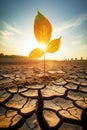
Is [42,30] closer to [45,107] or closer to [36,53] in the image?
[36,53]

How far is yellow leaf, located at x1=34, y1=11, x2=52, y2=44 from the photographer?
166 cm

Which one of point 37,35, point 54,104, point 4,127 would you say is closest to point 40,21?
point 37,35

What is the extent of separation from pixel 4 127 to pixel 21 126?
0.14 metres

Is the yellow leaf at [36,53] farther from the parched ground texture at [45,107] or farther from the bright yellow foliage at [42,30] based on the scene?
the parched ground texture at [45,107]

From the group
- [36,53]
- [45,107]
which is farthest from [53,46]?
[45,107]

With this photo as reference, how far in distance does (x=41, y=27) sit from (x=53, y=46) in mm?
347

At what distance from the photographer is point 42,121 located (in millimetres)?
1095

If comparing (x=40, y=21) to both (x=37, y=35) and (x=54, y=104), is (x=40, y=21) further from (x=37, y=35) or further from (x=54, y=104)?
(x=54, y=104)

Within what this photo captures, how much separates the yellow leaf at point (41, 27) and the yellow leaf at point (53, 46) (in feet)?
0.59

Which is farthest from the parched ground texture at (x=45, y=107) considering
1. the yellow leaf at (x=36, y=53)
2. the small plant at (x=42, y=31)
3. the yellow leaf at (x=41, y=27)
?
the yellow leaf at (x=41, y=27)

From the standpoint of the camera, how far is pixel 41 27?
65.4 inches

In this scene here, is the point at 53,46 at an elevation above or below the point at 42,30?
below

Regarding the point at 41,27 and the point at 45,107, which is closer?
the point at 45,107

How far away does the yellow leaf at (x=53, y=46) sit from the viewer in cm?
184
